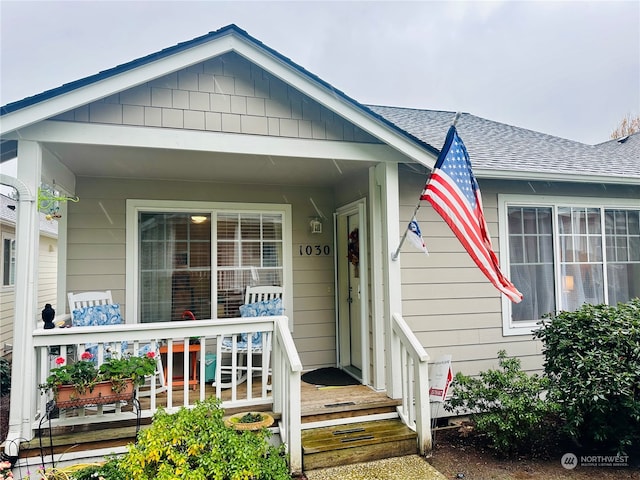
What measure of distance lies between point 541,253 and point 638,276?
1.68 meters

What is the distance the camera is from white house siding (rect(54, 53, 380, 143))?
133 inches

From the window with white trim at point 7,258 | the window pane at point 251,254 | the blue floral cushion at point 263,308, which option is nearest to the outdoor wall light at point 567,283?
the blue floral cushion at point 263,308

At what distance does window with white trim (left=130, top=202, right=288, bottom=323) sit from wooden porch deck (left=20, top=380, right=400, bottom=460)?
1032 millimetres

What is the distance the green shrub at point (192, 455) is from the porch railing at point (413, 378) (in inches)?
56.0

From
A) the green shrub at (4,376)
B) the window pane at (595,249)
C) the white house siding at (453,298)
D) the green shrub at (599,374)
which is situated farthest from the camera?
the green shrub at (4,376)

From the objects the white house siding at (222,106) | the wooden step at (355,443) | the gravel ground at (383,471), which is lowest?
the gravel ground at (383,471)

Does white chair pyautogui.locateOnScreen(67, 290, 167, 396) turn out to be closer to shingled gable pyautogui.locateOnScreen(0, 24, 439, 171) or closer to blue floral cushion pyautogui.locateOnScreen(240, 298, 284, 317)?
blue floral cushion pyautogui.locateOnScreen(240, 298, 284, 317)

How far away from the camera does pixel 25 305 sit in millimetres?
3076

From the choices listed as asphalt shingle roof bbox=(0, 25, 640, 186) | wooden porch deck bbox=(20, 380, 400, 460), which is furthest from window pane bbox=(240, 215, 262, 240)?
asphalt shingle roof bbox=(0, 25, 640, 186)

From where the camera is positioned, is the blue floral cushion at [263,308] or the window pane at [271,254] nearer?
the blue floral cushion at [263,308]

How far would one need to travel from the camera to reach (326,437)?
11.6ft

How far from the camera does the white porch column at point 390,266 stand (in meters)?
3.99

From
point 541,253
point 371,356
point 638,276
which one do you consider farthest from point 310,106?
point 638,276

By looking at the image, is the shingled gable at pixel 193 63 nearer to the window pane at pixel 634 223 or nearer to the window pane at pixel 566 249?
the window pane at pixel 566 249
